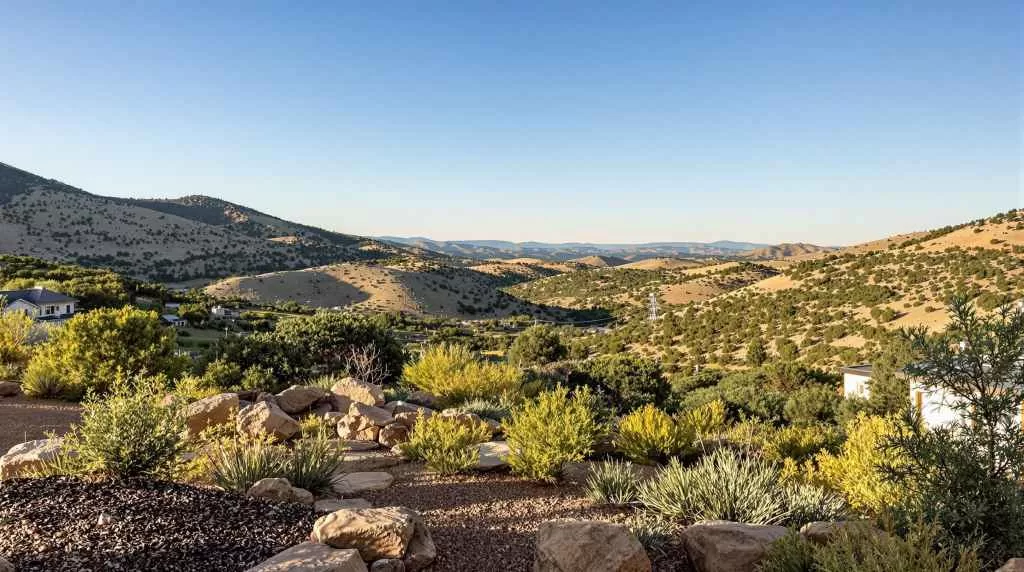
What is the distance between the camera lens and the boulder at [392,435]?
923 cm

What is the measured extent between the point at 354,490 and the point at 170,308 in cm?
5119

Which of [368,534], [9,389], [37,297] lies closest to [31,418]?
[9,389]

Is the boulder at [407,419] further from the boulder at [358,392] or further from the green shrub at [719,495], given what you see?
the green shrub at [719,495]

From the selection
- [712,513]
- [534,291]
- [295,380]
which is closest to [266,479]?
[712,513]

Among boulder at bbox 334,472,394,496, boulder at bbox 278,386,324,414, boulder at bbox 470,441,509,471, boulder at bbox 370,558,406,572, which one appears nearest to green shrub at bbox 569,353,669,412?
boulder at bbox 278,386,324,414

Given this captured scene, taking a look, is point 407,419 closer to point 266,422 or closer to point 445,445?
point 445,445

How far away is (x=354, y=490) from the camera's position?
22.3 feet

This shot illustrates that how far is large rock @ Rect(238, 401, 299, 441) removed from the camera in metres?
8.41

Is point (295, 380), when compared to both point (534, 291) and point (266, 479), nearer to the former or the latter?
point (266, 479)

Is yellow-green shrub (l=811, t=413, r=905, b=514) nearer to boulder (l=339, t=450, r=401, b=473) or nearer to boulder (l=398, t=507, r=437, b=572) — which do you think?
boulder (l=398, t=507, r=437, b=572)

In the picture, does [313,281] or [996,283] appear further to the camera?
[313,281]

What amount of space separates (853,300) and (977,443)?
41453 millimetres

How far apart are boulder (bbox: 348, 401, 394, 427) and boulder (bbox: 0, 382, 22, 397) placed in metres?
8.13

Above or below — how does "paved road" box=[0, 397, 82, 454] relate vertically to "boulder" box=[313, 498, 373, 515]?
below
